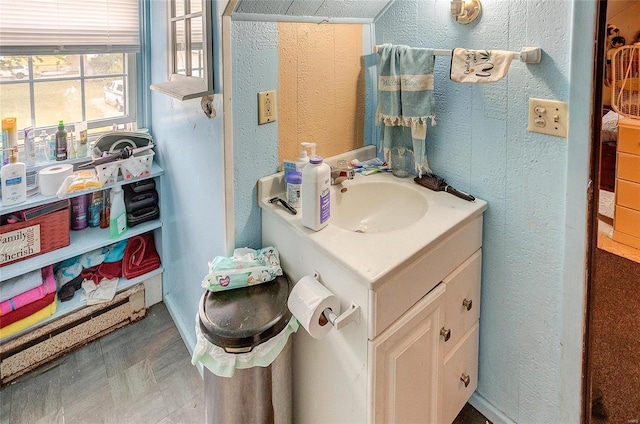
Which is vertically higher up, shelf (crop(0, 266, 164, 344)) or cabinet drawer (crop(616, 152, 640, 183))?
cabinet drawer (crop(616, 152, 640, 183))

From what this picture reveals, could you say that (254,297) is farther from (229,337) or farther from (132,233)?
(132,233)

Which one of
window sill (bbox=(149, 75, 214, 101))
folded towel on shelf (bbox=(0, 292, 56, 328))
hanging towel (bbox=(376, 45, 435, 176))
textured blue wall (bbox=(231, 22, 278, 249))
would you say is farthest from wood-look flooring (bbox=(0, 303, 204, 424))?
hanging towel (bbox=(376, 45, 435, 176))

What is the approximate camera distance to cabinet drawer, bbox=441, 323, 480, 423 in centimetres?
149

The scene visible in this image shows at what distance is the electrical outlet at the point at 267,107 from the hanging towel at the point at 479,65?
0.59 metres

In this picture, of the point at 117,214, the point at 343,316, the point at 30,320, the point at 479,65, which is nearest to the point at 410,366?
the point at 343,316

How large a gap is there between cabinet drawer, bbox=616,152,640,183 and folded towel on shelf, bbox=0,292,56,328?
84.3 inches

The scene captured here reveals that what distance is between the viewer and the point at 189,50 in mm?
1603

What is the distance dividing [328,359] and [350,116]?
3.10 feet

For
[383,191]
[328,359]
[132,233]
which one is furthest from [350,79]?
[132,233]

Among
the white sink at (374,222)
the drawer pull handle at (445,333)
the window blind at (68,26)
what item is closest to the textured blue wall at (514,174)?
the white sink at (374,222)

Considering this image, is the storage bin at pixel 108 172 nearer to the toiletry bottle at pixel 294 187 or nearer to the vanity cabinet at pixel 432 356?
the toiletry bottle at pixel 294 187

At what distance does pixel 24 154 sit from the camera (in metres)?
1.85

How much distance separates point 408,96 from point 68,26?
1.44 m

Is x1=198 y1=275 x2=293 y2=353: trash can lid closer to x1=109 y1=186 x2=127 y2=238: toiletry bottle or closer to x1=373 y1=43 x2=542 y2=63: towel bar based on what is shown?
x1=109 y1=186 x2=127 y2=238: toiletry bottle
